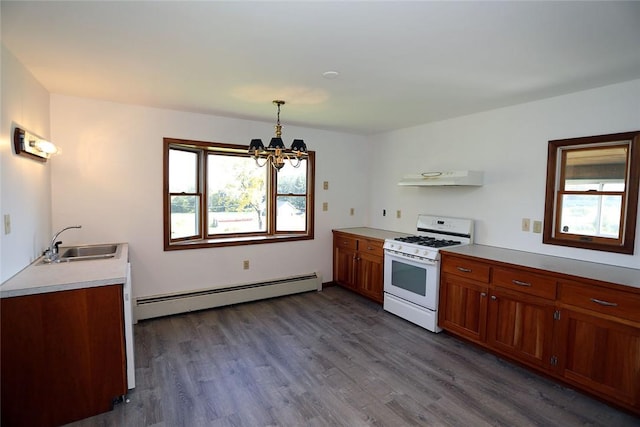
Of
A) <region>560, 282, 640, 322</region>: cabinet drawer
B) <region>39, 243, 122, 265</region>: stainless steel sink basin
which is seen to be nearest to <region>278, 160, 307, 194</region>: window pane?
<region>39, 243, 122, 265</region>: stainless steel sink basin

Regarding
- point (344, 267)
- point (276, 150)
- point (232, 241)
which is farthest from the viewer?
point (344, 267)

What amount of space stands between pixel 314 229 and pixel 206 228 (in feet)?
5.07

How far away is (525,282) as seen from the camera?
8.96ft

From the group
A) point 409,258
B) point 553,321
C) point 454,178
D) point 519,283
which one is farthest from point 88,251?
point 553,321

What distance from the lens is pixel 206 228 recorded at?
4234 millimetres

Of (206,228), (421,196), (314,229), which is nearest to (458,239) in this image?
(421,196)

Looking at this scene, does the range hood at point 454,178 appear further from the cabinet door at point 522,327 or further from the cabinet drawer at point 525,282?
the cabinet door at point 522,327

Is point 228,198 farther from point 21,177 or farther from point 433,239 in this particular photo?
point 433,239

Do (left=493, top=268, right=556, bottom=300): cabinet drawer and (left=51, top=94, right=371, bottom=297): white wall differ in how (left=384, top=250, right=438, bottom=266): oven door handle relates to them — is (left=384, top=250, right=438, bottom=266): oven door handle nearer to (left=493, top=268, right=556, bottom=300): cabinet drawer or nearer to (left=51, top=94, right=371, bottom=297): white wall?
(left=493, top=268, right=556, bottom=300): cabinet drawer

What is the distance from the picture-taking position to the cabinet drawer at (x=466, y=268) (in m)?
3.04

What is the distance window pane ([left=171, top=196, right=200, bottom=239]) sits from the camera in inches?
157

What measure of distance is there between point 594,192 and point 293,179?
3.43 meters

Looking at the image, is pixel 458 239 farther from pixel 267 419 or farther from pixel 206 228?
pixel 206 228

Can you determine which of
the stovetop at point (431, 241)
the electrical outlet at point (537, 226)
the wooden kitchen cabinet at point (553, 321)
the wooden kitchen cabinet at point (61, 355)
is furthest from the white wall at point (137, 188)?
the electrical outlet at point (537, 226)
